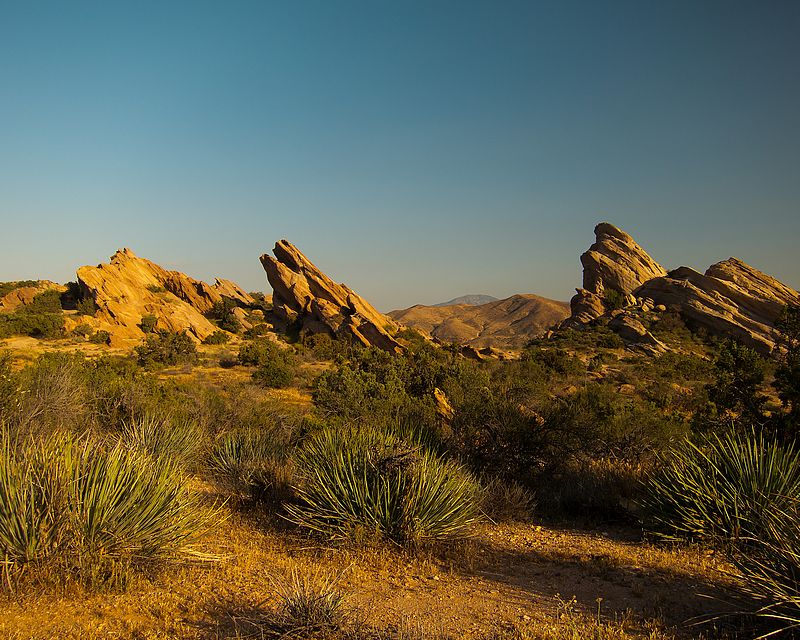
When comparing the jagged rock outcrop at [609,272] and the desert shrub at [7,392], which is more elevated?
the jagged rock outcrop at [609,272]

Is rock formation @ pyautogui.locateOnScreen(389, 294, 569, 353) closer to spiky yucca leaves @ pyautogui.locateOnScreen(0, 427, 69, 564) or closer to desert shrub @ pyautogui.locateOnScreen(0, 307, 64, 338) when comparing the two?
desert shrub @ pyautogui.locateOnScreen(0, 307, 64, 338)

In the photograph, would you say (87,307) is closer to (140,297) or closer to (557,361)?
(140,297)

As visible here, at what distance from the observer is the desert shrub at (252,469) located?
8.00m

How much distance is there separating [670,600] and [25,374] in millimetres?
15134

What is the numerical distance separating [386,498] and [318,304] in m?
33.6

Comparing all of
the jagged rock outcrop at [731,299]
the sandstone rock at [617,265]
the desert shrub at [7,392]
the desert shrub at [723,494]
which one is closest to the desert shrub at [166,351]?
the desert shrub at [7,392]

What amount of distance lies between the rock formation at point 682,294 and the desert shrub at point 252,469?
29.5 m

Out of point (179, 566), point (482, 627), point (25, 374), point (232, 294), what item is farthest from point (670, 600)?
point (232, 294)

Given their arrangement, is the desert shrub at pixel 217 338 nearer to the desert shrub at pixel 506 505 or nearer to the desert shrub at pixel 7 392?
the desert shrub at pixel 7 392

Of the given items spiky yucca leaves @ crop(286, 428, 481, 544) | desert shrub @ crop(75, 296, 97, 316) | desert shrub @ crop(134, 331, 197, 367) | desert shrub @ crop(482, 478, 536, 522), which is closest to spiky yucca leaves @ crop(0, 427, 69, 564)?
spiky yucca leaves @ crop(286, 428, 481, 544)

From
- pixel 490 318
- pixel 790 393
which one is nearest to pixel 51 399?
pixel 790 393

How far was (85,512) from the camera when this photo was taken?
15.1ft

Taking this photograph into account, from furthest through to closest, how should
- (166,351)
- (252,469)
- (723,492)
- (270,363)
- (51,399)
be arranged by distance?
1. (166,351)
2. (270,363)
3. (51,399)
4. (252,469)
5. (723,492)

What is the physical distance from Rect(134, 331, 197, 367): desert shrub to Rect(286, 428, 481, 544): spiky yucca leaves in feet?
77.1
